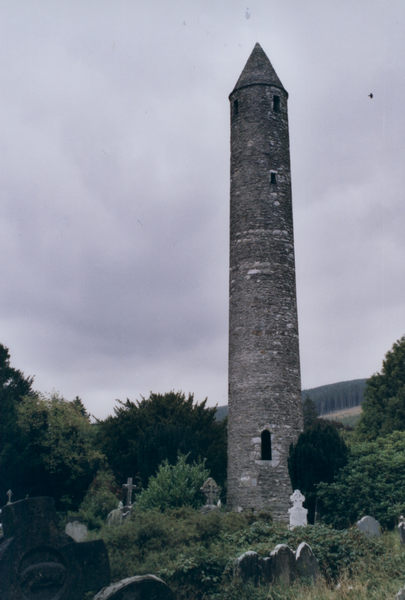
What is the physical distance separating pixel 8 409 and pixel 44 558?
19.0 m

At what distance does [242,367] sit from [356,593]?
1266 centimetres

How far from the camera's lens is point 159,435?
969 inches

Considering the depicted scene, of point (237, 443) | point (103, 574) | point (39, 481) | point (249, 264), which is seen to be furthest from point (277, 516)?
point (39, 481)

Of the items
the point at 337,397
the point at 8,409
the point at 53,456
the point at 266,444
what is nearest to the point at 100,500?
the point at 53,456

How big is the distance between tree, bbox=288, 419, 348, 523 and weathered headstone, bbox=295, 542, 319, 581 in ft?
26.2

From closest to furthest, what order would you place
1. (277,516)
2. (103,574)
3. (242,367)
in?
1. (103,574)
2. (277,516)
3. (242,367)

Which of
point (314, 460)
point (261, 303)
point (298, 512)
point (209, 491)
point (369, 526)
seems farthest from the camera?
point (261, 303)

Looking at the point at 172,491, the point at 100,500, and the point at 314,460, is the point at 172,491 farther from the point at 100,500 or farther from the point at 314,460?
the point at 100,500

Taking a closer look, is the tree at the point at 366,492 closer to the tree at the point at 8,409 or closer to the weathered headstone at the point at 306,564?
the weathered headstone at the point at 306,564

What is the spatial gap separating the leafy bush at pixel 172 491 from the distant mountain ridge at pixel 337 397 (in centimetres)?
11072

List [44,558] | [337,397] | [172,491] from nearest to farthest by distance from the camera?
[44,558] → [172,491] → [337,397]

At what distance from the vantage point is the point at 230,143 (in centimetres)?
2533

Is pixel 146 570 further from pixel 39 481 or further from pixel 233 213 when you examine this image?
pixel 39 481

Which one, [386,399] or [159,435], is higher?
[386,399]
